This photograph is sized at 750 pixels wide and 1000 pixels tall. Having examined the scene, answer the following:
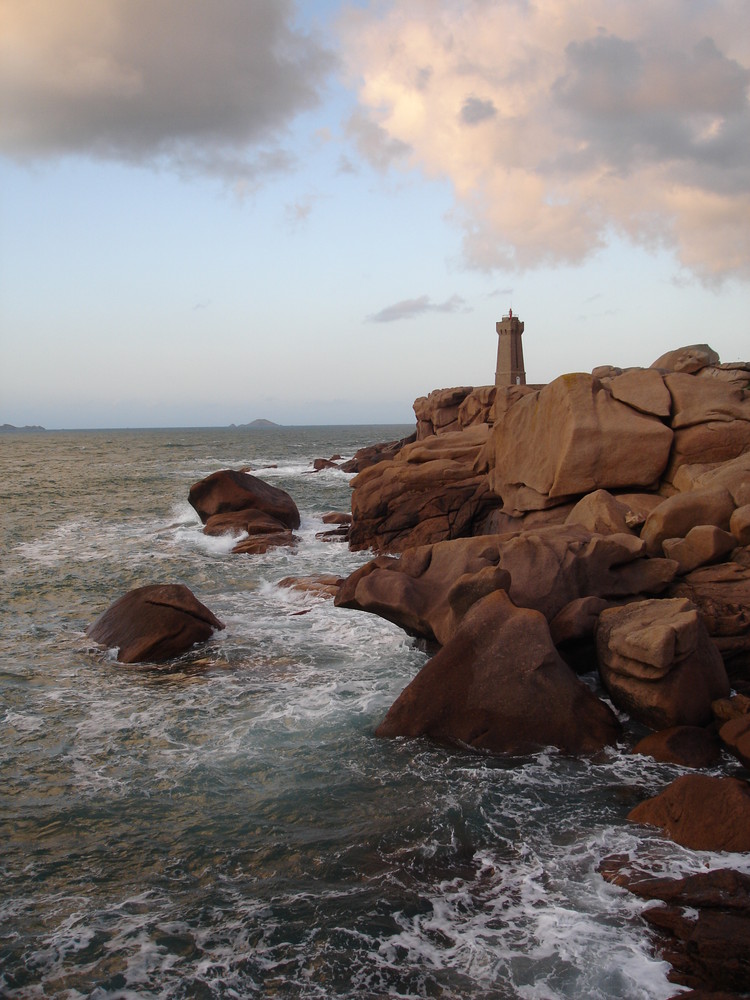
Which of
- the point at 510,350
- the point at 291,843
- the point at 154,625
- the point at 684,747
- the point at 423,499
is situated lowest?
the point at 291,843

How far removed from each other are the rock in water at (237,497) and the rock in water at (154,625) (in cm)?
1168

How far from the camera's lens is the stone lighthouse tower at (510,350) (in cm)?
5062

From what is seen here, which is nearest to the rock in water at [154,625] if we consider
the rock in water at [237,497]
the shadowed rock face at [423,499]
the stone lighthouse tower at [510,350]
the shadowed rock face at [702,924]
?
the shadowed rock face at [423,499]

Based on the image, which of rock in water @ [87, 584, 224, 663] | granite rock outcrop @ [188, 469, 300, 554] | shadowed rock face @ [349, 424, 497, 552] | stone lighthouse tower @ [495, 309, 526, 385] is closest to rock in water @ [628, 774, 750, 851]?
rock in water @ [87, 584, 224, 663]

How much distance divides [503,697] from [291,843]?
3.23 m

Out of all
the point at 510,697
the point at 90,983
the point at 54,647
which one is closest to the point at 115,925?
the point at 90,983

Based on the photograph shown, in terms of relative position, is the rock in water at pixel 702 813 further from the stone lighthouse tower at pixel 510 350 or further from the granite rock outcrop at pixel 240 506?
the stone lighthouse tower at pixel 510 350

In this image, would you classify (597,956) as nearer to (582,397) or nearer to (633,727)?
(633,727)

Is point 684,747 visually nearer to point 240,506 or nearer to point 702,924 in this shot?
point 702,924

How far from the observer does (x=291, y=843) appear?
24.4 ft

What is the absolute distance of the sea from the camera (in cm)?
571

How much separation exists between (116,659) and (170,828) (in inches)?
238

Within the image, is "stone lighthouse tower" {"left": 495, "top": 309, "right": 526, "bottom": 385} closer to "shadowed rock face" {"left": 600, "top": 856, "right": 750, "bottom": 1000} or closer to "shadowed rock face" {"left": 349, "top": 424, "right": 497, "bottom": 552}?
"shadowed rock face" {"left": 349, "top": 424, "right": 497, "bottom": 552}

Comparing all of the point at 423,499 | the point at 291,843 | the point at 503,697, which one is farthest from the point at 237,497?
the point at 291,843
